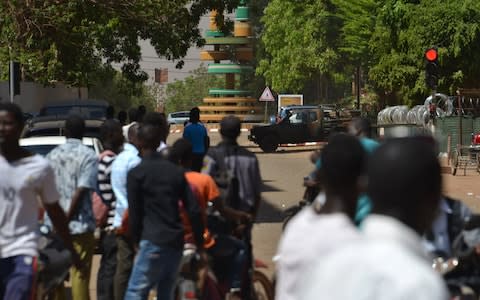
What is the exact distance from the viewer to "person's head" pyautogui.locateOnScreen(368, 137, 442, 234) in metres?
2.96

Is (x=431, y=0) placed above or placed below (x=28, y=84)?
above

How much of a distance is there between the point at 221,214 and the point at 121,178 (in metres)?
0.89

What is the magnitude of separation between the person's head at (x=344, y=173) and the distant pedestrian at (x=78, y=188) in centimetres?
438

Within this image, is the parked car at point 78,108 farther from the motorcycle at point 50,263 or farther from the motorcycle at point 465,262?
the motorcycle at point 465,262

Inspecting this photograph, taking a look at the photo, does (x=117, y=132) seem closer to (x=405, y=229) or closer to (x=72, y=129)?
(x=72, y=129)

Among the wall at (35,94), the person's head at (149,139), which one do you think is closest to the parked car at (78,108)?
the person's head at (149,139)

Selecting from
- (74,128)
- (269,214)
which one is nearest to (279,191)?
(269,214)

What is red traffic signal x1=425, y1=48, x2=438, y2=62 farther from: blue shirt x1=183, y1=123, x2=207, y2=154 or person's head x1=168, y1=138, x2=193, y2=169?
person's head x1=168, y1=138, x2=193, y2=169

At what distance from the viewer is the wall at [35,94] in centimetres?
4219

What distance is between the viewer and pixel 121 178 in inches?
366

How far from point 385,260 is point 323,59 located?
3242 inches

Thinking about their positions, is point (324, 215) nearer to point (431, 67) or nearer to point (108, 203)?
point (108, 203)

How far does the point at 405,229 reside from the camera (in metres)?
2.94

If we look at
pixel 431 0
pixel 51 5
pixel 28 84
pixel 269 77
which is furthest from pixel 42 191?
pixel 269 77
